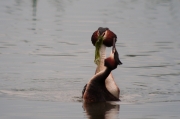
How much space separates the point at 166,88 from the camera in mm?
14344

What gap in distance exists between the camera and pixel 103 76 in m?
12.5

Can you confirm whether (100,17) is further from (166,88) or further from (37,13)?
(166,88)

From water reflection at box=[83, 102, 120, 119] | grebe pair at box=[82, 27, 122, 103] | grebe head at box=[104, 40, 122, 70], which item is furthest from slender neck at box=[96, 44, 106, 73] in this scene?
water reflection at box=[83, 102, 120, 119]

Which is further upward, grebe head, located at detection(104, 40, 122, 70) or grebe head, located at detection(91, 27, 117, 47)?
grebe head, located at detection(91, 27, 117, 47)

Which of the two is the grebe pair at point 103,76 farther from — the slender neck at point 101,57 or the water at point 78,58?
the water at point 78,58

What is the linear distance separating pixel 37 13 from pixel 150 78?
13.9 metres

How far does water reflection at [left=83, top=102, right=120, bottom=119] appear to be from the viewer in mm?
11500

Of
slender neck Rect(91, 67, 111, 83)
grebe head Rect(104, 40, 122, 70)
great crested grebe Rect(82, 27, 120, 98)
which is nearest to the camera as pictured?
grebe head Rect(104, 40, 122, 70)

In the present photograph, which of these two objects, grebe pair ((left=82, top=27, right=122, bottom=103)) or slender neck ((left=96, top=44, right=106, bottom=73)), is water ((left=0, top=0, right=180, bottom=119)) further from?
slender neck ((left=96, top=44, right=106, bottom=73))

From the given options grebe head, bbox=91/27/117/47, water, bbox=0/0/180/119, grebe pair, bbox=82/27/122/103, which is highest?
grebe head, bbox=91/27/117/47

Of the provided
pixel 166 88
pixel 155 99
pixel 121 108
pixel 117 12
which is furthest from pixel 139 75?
pixel 117 12

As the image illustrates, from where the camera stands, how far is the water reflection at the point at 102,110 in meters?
11.5

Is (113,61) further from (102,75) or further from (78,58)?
(78,58)

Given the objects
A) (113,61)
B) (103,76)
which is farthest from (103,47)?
(103,76)
